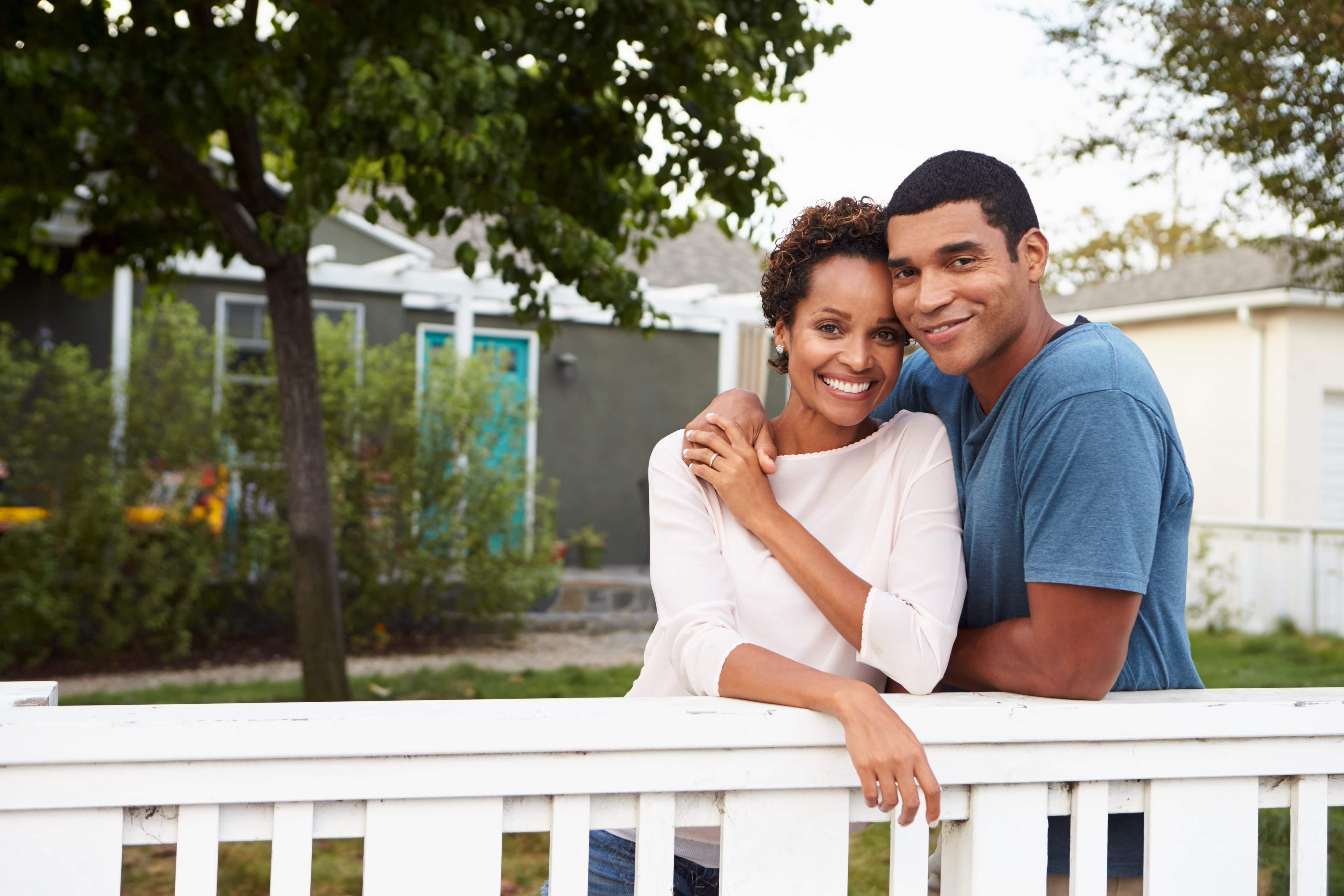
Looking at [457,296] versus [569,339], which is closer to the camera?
[457,296]

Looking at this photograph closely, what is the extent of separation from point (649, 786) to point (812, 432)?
2.72 feet

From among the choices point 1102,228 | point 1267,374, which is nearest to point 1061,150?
point 1267,374

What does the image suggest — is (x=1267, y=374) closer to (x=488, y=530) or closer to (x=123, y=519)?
(x=488, y=530)

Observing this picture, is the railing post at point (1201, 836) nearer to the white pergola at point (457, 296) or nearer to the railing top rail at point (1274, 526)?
the white pergola at point (457, 296)

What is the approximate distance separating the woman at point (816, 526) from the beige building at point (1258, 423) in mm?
9660

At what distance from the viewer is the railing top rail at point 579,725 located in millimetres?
1185

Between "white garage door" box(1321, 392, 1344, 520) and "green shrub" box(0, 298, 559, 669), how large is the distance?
905 cm

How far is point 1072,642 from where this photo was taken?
1.52 m

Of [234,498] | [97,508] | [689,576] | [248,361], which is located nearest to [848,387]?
[689,576]

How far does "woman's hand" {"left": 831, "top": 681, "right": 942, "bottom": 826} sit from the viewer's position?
132 centimetres

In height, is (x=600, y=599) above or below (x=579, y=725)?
below

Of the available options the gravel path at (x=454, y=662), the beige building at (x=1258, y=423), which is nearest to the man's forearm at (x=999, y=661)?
the gravel path at (x=454, y=662)

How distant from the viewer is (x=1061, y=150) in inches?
252

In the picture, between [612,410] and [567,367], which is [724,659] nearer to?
[567,367]
